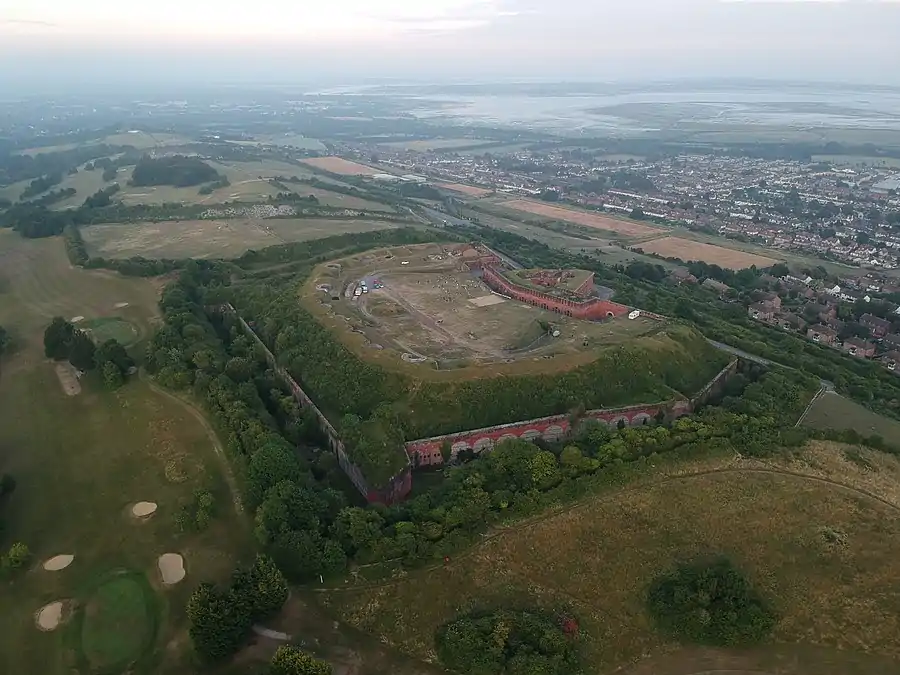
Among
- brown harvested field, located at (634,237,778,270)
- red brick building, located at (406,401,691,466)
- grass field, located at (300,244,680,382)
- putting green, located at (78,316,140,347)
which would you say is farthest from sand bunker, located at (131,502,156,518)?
brown harvested field, located at (634,237,778,270)

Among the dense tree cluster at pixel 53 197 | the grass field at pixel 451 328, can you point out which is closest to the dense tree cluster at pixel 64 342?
the grass field at pixel 451 328

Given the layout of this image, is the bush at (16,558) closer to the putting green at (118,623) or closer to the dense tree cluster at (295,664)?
the putting green at (118,623)

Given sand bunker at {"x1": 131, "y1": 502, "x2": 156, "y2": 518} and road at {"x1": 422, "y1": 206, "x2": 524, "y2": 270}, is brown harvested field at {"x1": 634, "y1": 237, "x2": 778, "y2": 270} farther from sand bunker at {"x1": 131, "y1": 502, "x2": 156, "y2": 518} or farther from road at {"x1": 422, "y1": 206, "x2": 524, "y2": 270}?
sand bunker at {"x1": 131, "y1": 502, "x2": 156, "y2": 518}

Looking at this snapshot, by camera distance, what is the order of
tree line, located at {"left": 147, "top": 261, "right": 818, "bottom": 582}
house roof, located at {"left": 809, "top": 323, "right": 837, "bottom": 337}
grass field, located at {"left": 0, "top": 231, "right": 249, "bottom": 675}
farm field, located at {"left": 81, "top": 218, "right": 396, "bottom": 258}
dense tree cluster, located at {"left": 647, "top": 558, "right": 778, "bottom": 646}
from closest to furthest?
grass field, located at {"left": 0, "top": 231, "right": 249, "bottom": 675} < dense tree cluster, located at {"left": 647, "top": 558, "right": 778, "bottom": 646} < tree line, located at {"left": 147, "top": 261, "right": 818, "bottom": 582} < house roof, located at {"left": 809, "top": 323, "right": 837, "bottom": 337} < farm field, located at {"left": 81, "top": 218, "right": 396, "bottom": 258}

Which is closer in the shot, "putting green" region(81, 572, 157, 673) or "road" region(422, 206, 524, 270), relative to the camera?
"putting green" region(81, 572, 157, 673)

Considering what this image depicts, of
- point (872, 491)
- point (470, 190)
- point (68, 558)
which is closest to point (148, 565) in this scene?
point (68, 558)

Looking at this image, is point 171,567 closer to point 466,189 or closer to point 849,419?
point 849,419

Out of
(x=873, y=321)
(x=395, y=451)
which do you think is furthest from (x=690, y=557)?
(x=873, y=321)
